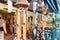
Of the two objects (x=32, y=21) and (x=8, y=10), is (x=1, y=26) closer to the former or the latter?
(x=8, y=10)

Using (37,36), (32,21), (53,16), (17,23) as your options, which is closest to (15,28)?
(17,23)

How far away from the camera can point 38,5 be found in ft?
4.63

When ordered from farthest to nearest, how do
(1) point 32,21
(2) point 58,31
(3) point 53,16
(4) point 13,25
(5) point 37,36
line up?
(2) point 58,31, (3) point 53,16, (5) point 37,36, (1) point 32,21, (4) point 13,25

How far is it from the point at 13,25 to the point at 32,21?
40 centimetres

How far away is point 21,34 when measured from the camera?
0.98 metres

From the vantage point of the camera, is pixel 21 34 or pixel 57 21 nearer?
pixel 21 34

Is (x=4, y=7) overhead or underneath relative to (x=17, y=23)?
overhead

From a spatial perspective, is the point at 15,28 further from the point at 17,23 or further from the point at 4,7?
the point at 4,7

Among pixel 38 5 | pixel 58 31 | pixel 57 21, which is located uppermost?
pixel 38 5

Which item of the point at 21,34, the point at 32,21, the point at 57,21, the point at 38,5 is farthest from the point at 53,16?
the point at 21,34

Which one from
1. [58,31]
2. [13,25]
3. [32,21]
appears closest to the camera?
[13,25]

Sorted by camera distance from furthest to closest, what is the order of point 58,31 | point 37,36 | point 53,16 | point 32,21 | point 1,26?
1. point 58,31
2. point 53,16
3. point 37,36
4. point 32,21
5. point 1,26

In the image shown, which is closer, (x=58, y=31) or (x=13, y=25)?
(x=13, y=25)

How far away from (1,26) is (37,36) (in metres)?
0.65
